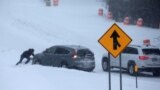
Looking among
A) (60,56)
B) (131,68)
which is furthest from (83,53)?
(131,68)

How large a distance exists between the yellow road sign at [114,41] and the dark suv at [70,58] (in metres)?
12.0

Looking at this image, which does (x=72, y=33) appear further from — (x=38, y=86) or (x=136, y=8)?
(x=38, y=86)

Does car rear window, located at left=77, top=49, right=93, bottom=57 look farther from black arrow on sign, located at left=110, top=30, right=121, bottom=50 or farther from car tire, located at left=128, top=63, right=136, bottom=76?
black arrow on sign, located at left=110, top=30, right=121, bottom=50

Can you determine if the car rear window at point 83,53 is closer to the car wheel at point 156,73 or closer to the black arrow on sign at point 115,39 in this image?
the car wheel at point 156,73

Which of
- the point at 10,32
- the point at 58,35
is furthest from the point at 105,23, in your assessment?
the point at 10,32

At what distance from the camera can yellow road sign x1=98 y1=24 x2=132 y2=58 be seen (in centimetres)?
1538

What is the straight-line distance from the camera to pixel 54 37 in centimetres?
4250

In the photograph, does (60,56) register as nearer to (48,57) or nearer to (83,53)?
(48,57)

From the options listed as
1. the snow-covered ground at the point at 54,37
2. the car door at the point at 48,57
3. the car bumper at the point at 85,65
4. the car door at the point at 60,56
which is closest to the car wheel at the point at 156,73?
the snow-covered ground at the point at 54,37

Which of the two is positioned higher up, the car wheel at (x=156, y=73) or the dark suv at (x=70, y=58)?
the dark suv at (x=70, y=58)

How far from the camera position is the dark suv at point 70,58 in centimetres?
2758

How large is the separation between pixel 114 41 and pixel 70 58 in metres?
12.2

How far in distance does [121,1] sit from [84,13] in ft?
20.8

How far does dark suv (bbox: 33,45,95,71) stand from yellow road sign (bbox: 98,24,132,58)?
11982mm
